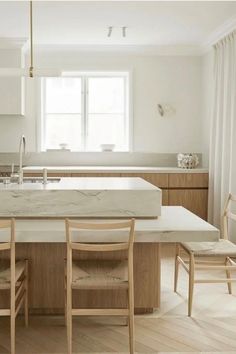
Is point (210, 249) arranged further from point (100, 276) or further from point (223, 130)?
point (223, 130)

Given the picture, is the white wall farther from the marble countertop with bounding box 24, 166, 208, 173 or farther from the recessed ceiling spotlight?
the recessed ceiling spotlight

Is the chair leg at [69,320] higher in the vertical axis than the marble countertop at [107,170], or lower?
lower

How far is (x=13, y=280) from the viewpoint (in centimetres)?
286

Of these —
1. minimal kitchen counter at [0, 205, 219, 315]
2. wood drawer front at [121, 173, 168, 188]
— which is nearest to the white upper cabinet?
wood drawer front at [121, 173, 168, 188]

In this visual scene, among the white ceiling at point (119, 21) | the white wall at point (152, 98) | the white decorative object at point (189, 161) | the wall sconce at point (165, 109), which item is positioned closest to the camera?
the white ceiling at point (119, 21)

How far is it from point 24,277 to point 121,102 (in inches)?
160

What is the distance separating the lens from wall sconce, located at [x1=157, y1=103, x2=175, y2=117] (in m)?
6.74

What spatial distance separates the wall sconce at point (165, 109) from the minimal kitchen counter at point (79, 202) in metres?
3.50

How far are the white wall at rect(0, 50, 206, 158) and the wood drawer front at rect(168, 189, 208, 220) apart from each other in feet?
2.53

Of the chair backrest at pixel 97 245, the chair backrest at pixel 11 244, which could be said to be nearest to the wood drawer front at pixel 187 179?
the chair backrest at pixel 97 245

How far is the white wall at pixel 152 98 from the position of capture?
261 inches

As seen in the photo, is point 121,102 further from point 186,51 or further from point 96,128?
point 186,51

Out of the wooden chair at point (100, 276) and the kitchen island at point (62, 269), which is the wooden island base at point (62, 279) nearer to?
the kitchen island at point (62, 269)

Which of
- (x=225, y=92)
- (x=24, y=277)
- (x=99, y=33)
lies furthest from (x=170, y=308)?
(x=99, y=33)
